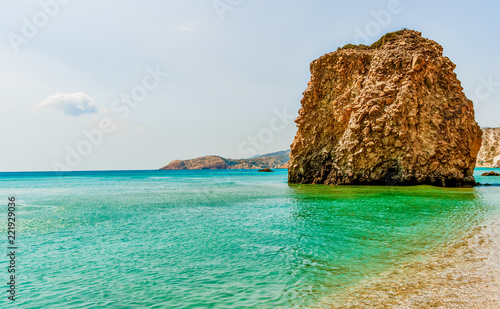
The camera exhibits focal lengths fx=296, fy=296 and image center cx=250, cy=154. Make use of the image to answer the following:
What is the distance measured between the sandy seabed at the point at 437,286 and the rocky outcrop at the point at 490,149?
16107 centimetres

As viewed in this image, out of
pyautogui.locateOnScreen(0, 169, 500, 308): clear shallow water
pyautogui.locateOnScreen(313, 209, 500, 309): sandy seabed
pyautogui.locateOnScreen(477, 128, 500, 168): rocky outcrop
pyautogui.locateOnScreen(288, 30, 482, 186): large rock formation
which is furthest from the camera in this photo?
pyautogui.locateOnScreen(477, 128, 500, 168): rocky outcrop

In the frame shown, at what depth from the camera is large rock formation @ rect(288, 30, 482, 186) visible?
3906 centimetres

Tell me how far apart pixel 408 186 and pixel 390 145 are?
5.80m

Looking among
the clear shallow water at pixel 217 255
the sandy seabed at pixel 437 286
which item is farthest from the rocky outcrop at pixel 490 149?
the sandy seabed at pixel 437 286

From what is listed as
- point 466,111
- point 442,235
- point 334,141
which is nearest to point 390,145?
point 334,141

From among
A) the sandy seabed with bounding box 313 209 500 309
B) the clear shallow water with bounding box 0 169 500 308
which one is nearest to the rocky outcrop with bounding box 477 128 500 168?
the clear shallow water with bounding box 0 169 500 308

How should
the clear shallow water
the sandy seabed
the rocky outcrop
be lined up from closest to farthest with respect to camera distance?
the sandy seabed
the clear shallow water
the rocky outcrop

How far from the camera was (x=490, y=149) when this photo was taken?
14138 centimetres

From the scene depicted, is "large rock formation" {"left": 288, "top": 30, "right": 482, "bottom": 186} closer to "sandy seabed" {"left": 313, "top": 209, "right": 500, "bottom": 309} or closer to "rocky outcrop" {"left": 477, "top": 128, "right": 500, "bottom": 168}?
"sandy seabed" {"left": 313, "top": 209, "right": 500, "bottom": 309}

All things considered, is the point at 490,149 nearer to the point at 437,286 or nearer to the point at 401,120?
the point at 401,120

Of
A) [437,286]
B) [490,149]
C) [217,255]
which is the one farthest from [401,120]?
[490,149]

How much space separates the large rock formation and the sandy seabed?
32218mm

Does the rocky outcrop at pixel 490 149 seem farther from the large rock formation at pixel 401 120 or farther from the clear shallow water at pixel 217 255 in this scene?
the clear shallow water at pixel 217 255

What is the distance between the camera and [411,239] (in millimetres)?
11891
